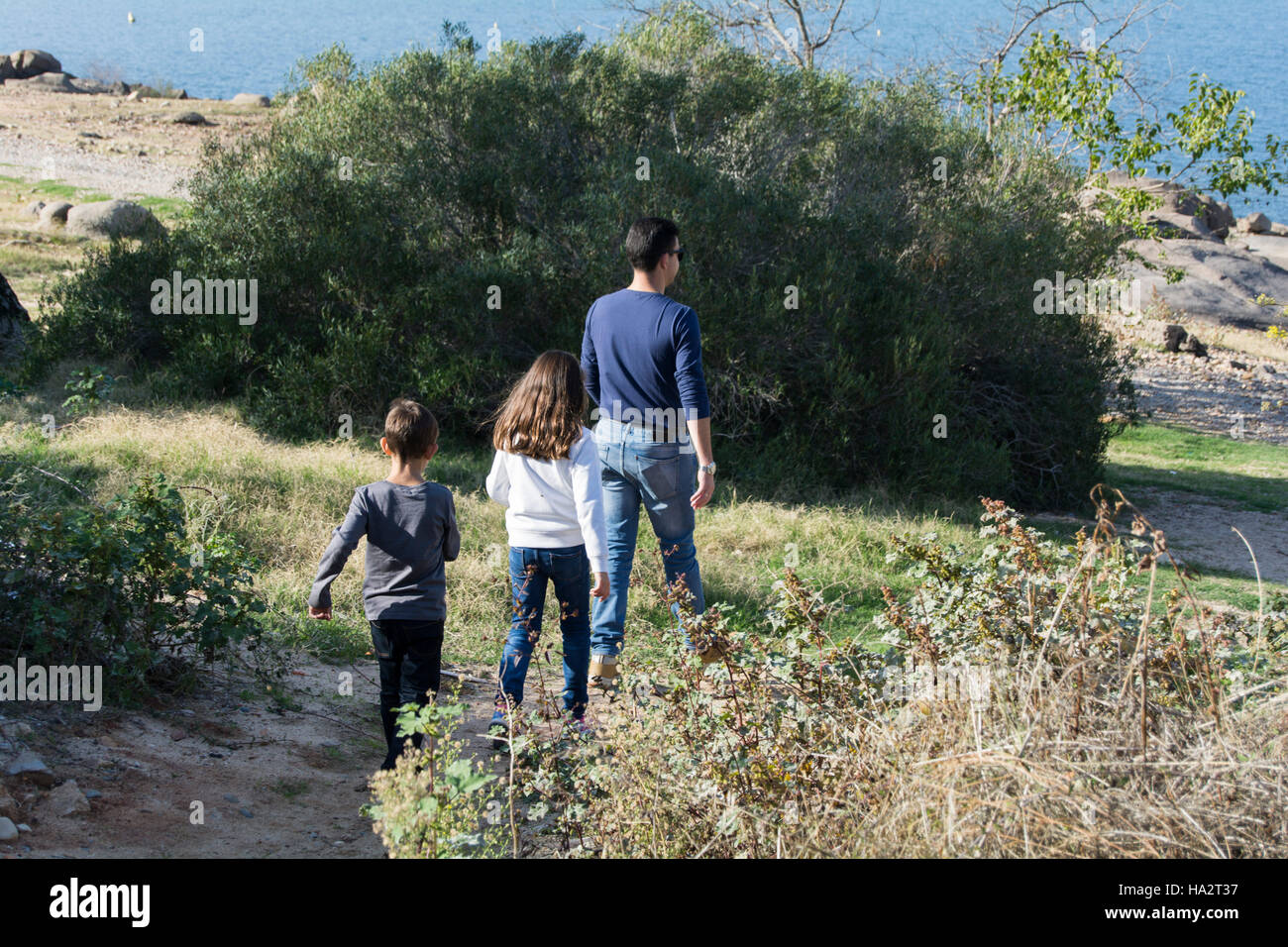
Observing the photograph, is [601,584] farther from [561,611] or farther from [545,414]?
[545,414]

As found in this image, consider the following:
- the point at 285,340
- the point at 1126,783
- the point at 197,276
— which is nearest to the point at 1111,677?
the point at 1126,783

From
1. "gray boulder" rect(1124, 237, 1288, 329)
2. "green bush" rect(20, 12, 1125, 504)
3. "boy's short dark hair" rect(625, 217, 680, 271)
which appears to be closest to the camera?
"boy's short dark hair" rect(625, 217, 680, 271)

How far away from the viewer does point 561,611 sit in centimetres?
454

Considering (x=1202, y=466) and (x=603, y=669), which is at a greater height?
(x=1202, y=466)

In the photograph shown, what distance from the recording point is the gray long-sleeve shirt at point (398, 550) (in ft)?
13.2

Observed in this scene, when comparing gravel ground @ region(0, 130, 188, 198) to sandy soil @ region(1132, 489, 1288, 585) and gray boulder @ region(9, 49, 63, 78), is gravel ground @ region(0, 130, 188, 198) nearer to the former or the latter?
gray boulder @ region(9, 49, 63, 78)

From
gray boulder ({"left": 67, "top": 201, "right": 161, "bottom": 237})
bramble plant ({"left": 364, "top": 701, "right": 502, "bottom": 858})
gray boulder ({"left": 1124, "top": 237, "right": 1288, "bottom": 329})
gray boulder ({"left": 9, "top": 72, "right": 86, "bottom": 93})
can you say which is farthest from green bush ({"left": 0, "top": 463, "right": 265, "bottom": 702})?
gray boulder ({"left": 9, "top": 72, "right": 86, "bottom": 93})

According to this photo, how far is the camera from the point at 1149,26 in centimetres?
1961

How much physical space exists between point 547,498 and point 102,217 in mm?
17272

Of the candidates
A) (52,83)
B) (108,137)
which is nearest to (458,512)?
(108,137)

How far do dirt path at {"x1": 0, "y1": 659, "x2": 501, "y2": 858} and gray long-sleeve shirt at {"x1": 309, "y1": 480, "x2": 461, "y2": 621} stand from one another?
2.42ft

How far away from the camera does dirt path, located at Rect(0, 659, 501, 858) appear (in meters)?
3.55

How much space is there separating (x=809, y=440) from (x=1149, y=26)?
46.6 feet

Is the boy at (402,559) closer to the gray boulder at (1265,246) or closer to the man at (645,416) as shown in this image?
the man at (645,416)
